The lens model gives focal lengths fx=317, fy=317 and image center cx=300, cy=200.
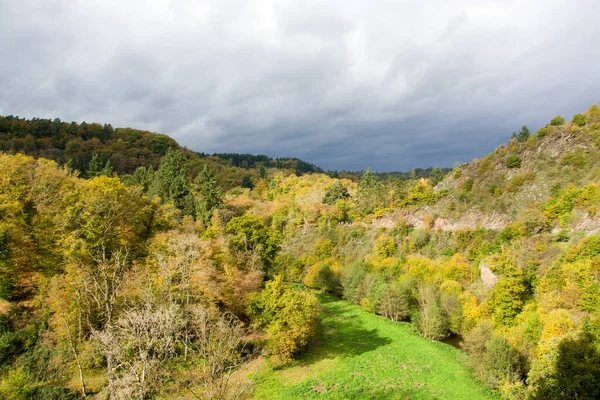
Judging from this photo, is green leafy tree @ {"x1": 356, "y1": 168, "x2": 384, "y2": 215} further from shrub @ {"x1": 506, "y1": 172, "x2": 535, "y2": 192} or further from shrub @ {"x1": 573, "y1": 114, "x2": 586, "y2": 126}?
shrub @ {"x1": 573, "y1": 114, "x2": 586, "y2": 126}

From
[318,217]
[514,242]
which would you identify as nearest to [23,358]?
[514,242]

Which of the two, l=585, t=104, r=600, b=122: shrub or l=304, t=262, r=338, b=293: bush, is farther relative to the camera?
l=304, t=262, r=338, b=293: bush

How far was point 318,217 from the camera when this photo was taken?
72875 mm

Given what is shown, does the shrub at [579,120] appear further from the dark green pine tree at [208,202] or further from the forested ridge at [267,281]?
the dark green pine tree at [208,202]

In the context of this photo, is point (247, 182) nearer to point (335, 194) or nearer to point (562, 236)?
point (335, 194)

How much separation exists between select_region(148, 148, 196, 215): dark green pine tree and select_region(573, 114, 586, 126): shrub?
63.4 m

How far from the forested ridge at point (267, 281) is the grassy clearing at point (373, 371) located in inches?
20.9

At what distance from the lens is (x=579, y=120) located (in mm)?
45594

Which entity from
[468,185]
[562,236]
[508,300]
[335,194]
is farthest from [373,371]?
Result: [335,194]

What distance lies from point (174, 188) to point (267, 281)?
118 feet

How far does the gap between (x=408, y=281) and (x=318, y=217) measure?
115ft

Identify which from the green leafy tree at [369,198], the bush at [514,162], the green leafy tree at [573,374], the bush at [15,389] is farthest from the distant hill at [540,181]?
the bush at [15,389]

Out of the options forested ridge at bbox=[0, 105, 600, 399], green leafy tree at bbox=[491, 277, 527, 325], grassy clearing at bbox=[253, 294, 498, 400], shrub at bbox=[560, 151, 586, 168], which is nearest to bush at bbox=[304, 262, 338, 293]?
forested ridge at bbox=[0, 105, 600, 399]

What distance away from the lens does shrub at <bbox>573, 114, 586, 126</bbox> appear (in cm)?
4538
